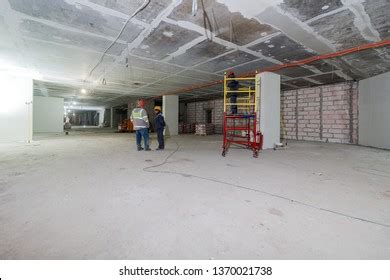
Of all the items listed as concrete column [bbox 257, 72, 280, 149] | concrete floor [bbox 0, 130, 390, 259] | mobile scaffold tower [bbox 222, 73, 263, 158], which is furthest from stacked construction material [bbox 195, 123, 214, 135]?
concrete floor [bbox 0, 130, 390, 259]

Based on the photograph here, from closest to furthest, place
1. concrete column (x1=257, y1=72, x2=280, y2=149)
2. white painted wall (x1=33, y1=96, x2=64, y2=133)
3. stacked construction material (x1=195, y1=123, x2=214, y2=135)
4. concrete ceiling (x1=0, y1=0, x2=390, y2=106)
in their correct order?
concrete ceiling (x1=0, y1=0, x2=390, y2=106) → concrete column (x1=257, y1=72, x2=280, y2=149) → stacked construction material (x1=195, y1=123, x2=214, y2=135) → white painted wall (x1=33, y1=96, x2=64, y2=133)

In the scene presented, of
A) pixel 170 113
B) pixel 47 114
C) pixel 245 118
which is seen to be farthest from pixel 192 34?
pixel 47 114

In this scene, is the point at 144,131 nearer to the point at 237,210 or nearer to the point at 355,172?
the point at 237,210

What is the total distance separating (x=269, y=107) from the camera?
22.7ft

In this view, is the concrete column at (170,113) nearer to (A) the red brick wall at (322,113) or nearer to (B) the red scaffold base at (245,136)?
(A) the red brick wall at (322,113)

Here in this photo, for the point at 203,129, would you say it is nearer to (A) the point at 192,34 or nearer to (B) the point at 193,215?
(A) the point at 192,34

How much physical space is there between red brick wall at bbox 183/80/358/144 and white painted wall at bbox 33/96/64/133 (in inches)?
667

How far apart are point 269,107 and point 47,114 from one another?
16759 millimetres

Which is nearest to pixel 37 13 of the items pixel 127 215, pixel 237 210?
pixel 127 215

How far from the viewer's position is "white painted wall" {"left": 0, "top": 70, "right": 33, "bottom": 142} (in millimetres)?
7805

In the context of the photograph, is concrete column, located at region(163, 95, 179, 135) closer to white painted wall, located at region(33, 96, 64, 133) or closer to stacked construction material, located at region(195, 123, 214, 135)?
stacked construction material, located at region(195, 123, 214, 135)

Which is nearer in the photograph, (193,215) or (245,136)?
(193,215)

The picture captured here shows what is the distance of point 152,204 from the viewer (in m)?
2.25
